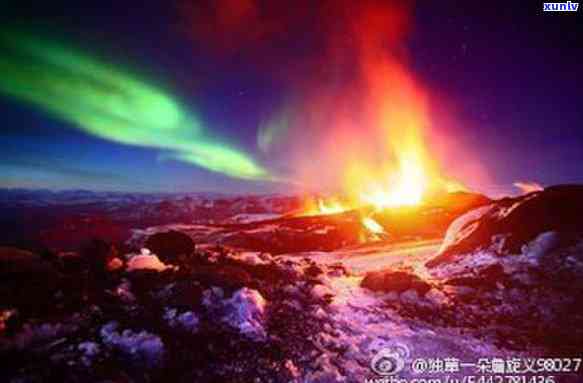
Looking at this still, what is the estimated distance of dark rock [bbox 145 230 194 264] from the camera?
14.9 feet

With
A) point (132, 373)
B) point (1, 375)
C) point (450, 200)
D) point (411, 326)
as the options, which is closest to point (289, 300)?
point (411, 326)

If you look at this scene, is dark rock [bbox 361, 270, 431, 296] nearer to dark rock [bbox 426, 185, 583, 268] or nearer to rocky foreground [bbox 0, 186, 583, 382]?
rocky foreground [bbox 0, 186, 583, 382]

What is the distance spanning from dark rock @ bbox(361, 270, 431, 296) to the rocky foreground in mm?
15

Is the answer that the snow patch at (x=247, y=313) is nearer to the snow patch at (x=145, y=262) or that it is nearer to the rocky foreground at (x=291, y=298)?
the rocky foreground at (x=291, y=298)

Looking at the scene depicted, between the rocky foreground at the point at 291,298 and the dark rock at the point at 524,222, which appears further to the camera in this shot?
the dark rock at the point at 524,222

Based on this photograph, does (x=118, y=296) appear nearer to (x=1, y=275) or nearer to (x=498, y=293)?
(x=1, y=275)

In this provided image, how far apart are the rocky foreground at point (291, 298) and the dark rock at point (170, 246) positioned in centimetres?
1

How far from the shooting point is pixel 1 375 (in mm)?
2910

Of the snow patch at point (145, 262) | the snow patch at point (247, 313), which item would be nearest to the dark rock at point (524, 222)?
the snow patch at point (247, 313)

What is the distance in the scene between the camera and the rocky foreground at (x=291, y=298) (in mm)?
3285

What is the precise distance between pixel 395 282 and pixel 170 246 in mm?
2727

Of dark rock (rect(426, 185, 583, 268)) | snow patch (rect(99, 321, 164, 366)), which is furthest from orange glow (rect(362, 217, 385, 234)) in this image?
snow patch (rect(99, 321, 164, 366))

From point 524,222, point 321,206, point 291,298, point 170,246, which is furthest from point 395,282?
point 170,246

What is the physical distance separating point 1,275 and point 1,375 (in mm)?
1023
